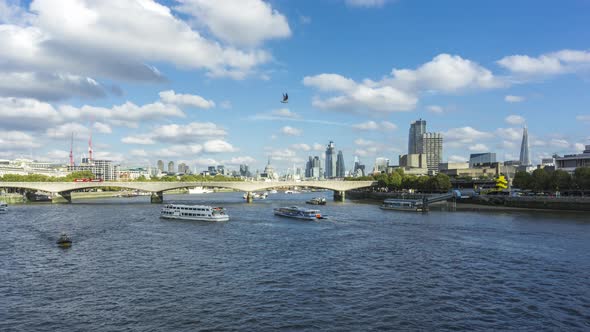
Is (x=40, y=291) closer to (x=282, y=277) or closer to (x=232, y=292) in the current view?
(x=232, y=292)

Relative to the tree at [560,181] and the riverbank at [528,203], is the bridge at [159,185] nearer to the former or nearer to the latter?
the riverbank at [528,203]

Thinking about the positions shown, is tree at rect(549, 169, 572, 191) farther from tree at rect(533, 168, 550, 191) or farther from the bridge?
the bridge

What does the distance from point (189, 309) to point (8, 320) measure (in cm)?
914

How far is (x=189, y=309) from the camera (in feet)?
81.5

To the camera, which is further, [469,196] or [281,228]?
[469,196]

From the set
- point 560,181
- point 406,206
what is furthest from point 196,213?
point 560,181

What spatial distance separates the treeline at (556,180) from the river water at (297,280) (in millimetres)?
40850

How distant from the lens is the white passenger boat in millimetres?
70412

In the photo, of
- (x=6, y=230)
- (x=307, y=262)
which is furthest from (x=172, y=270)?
(x=6, y=230)

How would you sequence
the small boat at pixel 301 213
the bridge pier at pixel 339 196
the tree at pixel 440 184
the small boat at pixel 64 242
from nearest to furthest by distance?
the small boat at pixel 64 242 < the small boat at pixel 301 213 < the tree at pixel 440 184 < the bridge pier at pixel 339 196

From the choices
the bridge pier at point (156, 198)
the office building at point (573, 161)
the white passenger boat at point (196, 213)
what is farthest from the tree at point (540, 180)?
the bridge pier at point (156, 198)

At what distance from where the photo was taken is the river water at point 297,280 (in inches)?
918

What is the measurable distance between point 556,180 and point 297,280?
8431 centimetres

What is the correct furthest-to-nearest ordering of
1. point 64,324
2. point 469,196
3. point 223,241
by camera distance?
point 469,196 → point 223,241 → point 64,324
